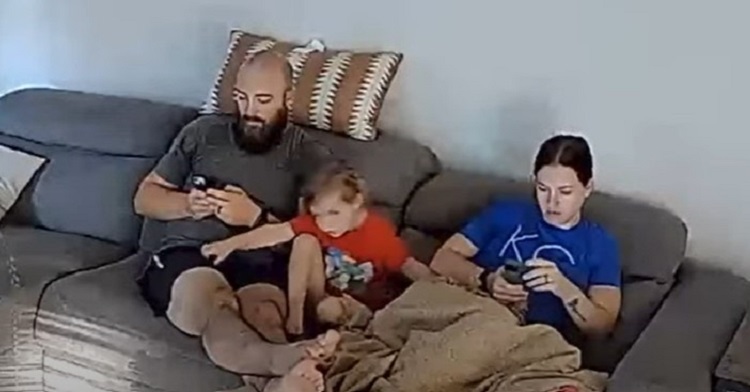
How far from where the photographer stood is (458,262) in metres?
2.95

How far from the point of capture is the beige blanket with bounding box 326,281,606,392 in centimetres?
250

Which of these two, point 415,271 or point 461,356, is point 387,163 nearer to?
point 415,271

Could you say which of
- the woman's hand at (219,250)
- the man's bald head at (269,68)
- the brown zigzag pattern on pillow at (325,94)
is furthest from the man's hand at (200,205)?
the brown zigzag pattern on pillow at (325,94)

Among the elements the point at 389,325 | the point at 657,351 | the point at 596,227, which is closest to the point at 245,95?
the point at 389,325

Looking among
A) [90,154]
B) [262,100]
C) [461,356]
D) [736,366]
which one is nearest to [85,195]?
[90,154]

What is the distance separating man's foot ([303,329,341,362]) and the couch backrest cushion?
3.45 feet

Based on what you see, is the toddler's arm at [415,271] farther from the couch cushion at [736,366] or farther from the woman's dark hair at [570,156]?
the couch cushion at [736,366]

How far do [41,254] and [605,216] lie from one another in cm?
155

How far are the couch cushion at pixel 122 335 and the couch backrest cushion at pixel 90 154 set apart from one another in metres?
0.38

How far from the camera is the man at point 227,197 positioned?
9.51 ft

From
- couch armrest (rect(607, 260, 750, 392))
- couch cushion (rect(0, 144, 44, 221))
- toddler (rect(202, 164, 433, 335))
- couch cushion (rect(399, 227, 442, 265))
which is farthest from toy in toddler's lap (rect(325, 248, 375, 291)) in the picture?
couch cushion (rect(0, 144, 44, 221))

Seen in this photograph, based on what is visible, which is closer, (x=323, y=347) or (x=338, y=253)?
(x=323, y=347)

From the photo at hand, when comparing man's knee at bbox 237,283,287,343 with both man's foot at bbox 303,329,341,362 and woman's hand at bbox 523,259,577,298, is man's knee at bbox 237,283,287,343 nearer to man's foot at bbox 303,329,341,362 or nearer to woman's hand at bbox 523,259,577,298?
man's foot at bbox 303,329,341,362

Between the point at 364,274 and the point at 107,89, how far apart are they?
152 cm
